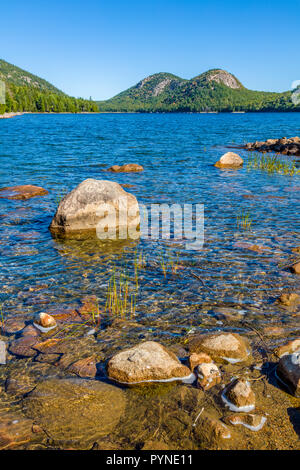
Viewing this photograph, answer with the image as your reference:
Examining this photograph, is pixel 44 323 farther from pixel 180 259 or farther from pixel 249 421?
pixel 180 259

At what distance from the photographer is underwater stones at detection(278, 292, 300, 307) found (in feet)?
23.5

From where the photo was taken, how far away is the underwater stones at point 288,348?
5562 mm

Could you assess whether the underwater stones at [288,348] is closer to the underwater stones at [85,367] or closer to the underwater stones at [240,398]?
the underwater stones at [240,398]

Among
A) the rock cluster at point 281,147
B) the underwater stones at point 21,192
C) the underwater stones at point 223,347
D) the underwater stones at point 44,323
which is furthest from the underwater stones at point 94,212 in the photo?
the rock cluster at point 281,147

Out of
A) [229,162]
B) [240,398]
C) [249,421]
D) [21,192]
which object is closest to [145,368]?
[240,398]

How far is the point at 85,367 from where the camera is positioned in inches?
213

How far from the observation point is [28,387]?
16.3ft

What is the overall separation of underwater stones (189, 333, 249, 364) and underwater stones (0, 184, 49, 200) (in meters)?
13.3

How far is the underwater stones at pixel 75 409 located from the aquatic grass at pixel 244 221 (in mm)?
8863

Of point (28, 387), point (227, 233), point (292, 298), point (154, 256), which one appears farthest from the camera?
point (227, 233)
